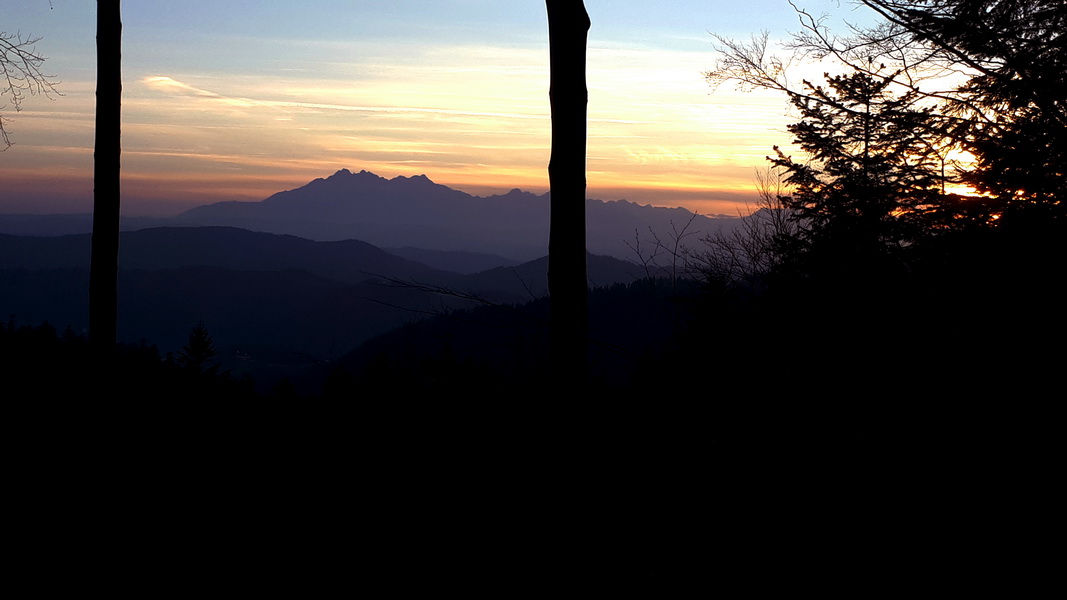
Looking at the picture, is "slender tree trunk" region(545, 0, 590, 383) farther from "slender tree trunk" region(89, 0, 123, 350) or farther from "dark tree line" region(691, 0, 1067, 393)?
"slender tree trunk" region(89, 0, 123, 350)

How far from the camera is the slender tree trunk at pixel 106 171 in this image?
864cm

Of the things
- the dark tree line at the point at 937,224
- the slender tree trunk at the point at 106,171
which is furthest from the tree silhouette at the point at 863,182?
the slender tree trunk at the point at 106,171

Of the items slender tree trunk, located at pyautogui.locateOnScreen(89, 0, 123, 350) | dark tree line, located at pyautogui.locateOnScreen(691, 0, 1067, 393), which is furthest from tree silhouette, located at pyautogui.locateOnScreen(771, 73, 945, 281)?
slender tree trunk, located at pyautogui.locateOnScreen(89, 0, 123, 350)

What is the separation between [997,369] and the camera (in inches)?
223

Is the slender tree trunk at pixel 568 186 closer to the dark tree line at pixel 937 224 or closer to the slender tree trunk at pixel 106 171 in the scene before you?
the dark tree line at pixel 937 224

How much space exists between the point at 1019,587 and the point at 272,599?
388 cm

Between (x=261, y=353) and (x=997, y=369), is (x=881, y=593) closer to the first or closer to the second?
(x=997, y=369)

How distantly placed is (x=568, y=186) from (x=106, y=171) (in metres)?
6.00

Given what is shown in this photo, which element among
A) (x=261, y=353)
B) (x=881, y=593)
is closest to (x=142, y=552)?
(x=881, y=593)

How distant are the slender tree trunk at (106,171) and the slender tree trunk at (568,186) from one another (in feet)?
18.7

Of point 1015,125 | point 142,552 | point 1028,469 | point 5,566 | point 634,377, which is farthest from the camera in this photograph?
point 1015,125

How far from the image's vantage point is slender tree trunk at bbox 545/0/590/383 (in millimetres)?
5938

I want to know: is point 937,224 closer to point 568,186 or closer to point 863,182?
point 863,182

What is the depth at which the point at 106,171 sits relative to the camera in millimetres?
8719
